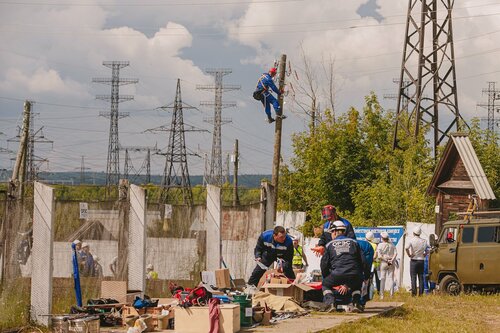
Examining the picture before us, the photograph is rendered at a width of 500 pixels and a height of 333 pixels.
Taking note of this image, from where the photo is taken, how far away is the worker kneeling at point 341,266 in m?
16.0

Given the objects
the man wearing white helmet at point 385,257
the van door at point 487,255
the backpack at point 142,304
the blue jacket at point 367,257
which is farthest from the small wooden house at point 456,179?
the backpack at point 142,304

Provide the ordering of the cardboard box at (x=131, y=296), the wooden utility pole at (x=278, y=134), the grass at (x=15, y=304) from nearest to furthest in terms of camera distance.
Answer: the grass at (x=15, y=304)
the cardboard box at (x=131, y=296)
the wooden utility pole at (x=278, y=134)

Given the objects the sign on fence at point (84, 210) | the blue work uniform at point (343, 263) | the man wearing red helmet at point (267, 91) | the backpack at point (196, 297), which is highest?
the man wearing red helmet at point (267, 91)

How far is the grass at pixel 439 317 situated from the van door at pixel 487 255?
1.43m

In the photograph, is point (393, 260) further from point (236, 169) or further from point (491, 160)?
point (236, 169)

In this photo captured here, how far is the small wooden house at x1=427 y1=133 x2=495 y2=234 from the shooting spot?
34.9 metres

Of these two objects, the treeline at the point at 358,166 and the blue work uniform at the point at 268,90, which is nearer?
the blue work uniform at the point at 268,90

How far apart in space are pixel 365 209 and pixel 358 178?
364 centimetres

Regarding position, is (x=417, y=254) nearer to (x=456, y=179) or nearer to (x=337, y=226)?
(x=337, y=226)

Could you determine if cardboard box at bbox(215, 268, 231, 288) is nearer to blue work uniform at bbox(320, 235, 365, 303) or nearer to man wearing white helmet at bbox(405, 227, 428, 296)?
blue work uniform at bbox(320, 235, 365, 303)

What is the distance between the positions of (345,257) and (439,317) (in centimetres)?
270

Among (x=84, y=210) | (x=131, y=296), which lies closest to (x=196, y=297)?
(x=131, y=296)

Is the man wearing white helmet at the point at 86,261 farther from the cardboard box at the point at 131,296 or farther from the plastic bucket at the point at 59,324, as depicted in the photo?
the plastic bucket at the point at 59,324

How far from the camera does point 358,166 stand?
42.7 m
